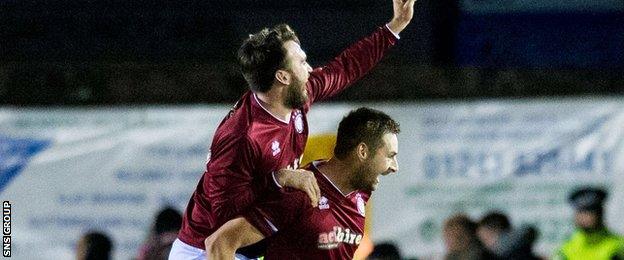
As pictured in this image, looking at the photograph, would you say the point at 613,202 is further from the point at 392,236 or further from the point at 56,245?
the point at 56,245

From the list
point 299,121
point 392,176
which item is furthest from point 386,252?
point 299,121

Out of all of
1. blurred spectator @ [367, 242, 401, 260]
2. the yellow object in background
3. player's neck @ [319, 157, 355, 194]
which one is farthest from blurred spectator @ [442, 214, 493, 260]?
player's neck @ [319, 157, 355, 194]

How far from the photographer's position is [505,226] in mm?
8984

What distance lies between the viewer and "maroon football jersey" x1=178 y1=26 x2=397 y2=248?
6.17 meters

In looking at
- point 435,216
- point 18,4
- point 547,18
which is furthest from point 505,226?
point 18,4

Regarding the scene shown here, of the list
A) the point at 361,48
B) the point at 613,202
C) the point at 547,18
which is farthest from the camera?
the point at 547,18

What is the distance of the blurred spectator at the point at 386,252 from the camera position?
890cm

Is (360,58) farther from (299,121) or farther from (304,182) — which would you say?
(304,182)

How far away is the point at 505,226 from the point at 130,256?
6.18ft

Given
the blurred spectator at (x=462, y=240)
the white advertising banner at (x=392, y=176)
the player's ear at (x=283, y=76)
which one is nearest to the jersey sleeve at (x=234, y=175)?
the player's ear at (x=283, y=76)

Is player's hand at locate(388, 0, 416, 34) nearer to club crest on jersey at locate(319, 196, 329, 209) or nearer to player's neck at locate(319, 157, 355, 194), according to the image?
player's neck at locate(319, 157, 355, 194)

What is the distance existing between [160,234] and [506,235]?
173 centimetres

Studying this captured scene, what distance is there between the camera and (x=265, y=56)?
6305mm

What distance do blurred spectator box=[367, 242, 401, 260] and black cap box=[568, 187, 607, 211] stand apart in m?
0.91
